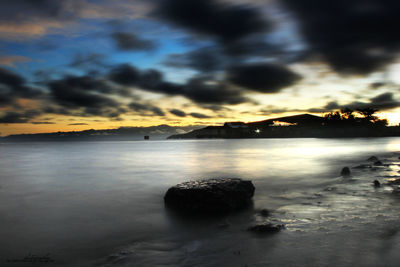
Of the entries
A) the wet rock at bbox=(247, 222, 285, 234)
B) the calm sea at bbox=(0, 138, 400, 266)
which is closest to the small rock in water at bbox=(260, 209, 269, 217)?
the calm sea at bbox=(0, 138, 400, 266)

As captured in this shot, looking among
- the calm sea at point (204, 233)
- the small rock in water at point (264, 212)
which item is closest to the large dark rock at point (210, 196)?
the calm sea at point (204, 233)

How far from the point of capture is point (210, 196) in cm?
952

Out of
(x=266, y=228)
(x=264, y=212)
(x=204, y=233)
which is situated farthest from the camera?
(x=264, y=212)

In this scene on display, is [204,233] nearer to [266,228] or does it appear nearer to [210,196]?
[266,228]

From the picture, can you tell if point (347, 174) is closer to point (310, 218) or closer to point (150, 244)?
point (310, 218)

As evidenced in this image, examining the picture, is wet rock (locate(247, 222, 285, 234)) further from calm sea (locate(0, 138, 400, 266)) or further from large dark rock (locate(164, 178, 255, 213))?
large dark rock (locate(164, 178, 255, 213))

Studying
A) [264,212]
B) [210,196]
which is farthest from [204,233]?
[264,212]

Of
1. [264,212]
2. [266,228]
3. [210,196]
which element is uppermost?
[210,196]

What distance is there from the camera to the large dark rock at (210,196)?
9523mm

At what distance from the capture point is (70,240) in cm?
749

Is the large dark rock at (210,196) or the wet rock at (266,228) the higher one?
the large dark rock at (210,196)

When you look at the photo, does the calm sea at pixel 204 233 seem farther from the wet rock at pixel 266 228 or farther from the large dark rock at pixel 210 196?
the large dark rock at pixel 210 196

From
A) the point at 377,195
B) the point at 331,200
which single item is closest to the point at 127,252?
the point at 331,200

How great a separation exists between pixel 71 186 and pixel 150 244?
→ 12683mm
